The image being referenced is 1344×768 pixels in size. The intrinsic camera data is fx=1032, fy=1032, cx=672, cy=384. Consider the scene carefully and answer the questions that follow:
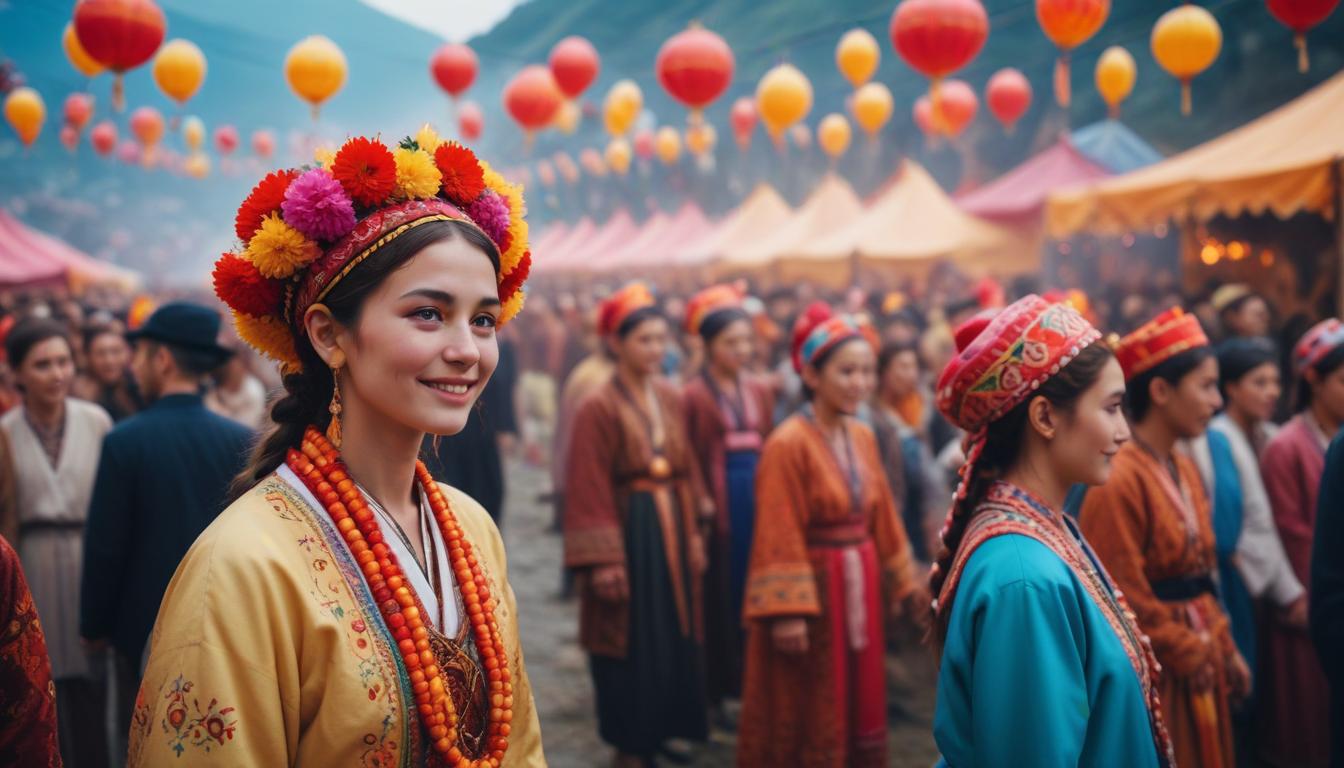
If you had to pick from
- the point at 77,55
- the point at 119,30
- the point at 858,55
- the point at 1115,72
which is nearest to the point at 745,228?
the point at 1115,72

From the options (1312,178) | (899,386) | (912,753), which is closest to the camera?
(912,753)

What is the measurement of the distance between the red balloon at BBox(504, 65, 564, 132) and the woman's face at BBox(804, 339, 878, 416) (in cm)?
678

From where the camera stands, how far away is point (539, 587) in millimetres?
8023

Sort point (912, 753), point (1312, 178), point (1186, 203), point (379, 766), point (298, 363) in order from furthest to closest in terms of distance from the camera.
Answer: point (1186, 203), point (1312, 178), point (912, 753), point (298, 363), point (379, 766)

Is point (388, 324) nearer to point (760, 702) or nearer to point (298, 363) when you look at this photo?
→ point (298, 363)

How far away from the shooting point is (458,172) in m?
1.87

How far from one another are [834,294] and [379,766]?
42.0 feet

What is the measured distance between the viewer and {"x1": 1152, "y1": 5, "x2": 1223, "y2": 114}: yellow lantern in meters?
7.23

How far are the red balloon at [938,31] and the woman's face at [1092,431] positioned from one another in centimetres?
556

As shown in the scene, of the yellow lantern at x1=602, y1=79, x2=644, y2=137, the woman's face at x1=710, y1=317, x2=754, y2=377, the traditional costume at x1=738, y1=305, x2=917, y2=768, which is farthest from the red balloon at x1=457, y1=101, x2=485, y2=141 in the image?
the traditional costume at x1=738, y1=305, x2=917, y2=768

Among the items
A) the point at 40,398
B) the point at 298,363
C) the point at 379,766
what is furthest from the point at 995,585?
the point at 40,398

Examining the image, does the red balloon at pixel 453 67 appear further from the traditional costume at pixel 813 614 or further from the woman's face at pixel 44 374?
the traditional costume at pixel 813 614

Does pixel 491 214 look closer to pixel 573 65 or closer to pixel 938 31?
pixel 938 31

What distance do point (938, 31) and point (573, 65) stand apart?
11.7 ft
